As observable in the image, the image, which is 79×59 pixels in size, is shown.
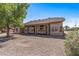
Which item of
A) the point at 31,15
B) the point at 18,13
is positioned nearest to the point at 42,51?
the point at 31,15

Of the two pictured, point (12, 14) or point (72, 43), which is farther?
point (12, 14)

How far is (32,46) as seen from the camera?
3371mm

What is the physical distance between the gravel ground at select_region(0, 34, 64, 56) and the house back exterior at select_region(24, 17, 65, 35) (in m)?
0.11

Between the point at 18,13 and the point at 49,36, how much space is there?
0.76 meters

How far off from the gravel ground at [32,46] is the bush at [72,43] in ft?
0.50

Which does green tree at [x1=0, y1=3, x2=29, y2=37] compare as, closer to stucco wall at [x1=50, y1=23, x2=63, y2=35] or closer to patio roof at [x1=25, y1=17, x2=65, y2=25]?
patio roof at [x1=25, y1=17, x2=65, y2=25]

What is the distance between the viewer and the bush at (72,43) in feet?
9.98

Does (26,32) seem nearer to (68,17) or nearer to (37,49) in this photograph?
(37,49)

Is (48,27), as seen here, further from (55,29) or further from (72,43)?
(72,43)

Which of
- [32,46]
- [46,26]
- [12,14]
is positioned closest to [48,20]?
[46,26]

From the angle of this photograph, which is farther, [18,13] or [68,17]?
[18,13]

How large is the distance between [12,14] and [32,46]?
730 millimetres

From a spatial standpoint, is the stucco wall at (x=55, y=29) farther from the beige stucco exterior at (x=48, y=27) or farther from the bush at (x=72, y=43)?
the bush at (x=72, y=43)

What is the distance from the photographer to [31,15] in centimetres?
332
